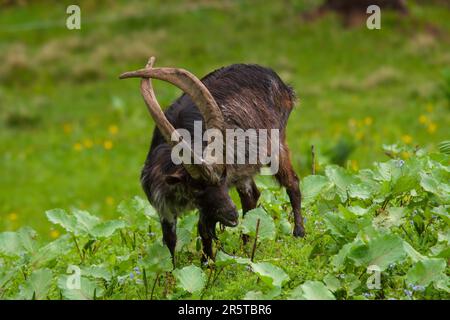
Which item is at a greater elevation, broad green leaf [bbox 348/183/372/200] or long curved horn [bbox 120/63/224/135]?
long curved horn [bbox 120/63/224/135]

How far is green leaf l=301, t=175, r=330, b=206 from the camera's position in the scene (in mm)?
6215

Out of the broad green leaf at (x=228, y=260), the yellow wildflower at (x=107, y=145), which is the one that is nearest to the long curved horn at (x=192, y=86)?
the broad green leaf at (x=228, y=260)

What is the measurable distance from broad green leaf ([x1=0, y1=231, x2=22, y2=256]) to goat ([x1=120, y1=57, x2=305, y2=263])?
1002mm

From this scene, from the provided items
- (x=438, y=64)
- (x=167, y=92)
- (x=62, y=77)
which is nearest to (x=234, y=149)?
(x=167, y=92)

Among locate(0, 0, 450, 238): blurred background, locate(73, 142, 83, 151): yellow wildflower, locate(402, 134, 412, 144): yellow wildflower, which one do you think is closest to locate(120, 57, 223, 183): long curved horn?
locate(0, 0, 450, 238): blurred background

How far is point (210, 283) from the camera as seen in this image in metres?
5.16

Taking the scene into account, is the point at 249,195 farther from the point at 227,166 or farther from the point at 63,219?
the point at 63,219

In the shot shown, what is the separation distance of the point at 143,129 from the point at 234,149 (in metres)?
10.6

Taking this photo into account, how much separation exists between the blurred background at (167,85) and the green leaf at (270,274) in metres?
6.18

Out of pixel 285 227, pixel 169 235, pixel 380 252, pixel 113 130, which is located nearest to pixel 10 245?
pixel 169 235

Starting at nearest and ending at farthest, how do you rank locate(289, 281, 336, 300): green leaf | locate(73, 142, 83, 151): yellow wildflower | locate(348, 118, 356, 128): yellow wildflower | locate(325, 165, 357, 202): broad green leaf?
1. locate(289, 281, 336, 300): green leaf
2. locate(325, 165, 357, 202): broad green leaf
3. locate(348, 118, 356, 128): yellow wildflower
4. locate(73, 142, 83, 151): yellow wildflower

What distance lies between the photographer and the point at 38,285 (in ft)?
15.9

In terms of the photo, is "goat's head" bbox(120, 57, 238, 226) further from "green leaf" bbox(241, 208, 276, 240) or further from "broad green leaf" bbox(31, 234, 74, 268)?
"broad green leaf" bbox(31, 234, 74, 268)

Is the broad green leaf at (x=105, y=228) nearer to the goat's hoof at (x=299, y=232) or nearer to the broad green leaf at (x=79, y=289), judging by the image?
the broad green leaf at (x=79, y=289)
